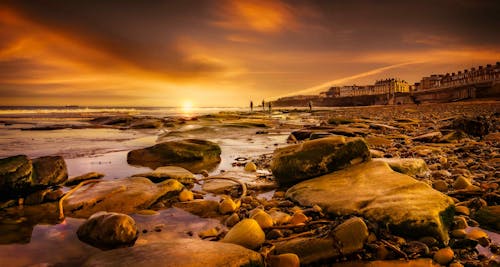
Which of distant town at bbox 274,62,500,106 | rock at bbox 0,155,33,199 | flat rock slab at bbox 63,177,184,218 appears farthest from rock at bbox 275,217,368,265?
distant town at bbox 274,62,500,106

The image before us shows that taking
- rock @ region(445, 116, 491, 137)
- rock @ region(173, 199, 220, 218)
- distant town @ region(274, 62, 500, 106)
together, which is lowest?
rock @ region(173, 199, 220, 218)

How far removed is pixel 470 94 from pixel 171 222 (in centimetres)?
6041

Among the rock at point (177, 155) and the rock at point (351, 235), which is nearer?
the rock at point (351, 235)

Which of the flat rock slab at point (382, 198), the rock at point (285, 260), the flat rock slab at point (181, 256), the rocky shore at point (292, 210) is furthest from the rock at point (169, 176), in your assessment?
the rock at point (285, 260)

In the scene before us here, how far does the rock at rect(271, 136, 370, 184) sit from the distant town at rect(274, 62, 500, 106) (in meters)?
53.7

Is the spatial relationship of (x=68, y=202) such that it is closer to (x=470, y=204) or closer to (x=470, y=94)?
(x=470, y=204)

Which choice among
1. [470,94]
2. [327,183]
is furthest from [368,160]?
[470,94]

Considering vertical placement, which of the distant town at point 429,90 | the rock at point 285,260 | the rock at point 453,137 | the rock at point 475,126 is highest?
the distant town at point 429,90

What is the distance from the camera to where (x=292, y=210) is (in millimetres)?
3348

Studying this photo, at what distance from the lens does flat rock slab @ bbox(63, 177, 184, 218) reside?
348cm

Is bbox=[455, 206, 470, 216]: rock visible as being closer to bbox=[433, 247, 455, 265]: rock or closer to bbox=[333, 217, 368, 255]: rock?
bbox=[433, 247, 455, 265]: rock

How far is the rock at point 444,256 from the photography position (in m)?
2.18

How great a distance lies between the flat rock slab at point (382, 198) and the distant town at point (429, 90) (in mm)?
54305

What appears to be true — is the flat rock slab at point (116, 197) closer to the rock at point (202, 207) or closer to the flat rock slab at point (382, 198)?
the rock at point (202, 207)
